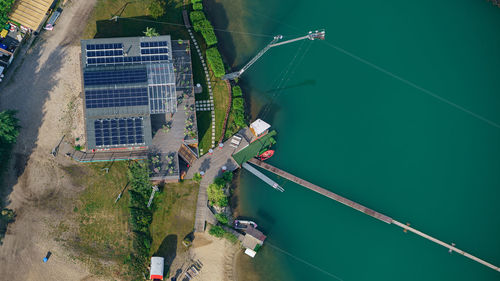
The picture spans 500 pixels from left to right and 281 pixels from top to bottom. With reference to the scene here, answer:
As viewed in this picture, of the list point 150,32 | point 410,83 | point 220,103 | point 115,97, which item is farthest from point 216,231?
point 410,83

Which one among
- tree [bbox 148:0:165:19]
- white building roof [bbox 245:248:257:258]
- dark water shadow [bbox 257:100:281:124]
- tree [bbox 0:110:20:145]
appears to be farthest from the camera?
dark water shadow [bbox 257:100:281:124]

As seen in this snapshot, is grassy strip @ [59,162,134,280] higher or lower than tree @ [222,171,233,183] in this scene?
lower

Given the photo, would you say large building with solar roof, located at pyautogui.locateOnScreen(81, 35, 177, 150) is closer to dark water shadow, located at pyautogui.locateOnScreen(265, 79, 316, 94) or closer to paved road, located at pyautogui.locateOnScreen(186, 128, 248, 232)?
paved road, located at pyautogui.locateOnScreen(186, 128, 248, 232)

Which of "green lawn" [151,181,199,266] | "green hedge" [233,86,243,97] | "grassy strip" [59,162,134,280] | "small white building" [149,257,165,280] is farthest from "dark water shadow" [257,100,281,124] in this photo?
"small white building" [149,257,165,280]

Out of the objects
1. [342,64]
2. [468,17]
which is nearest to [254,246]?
[342,64]

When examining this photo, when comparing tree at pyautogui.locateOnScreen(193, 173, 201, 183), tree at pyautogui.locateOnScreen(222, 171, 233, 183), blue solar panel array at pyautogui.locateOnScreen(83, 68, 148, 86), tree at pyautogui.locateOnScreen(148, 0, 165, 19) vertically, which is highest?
tree at pyautogui.locateOnScreen(148, 0, 165, 19)

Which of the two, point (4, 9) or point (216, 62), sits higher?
point (216, 62)

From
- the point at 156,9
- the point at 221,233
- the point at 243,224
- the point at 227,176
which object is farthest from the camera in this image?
the point at 156,9

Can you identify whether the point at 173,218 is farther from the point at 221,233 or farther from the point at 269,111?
the point at 269,111
